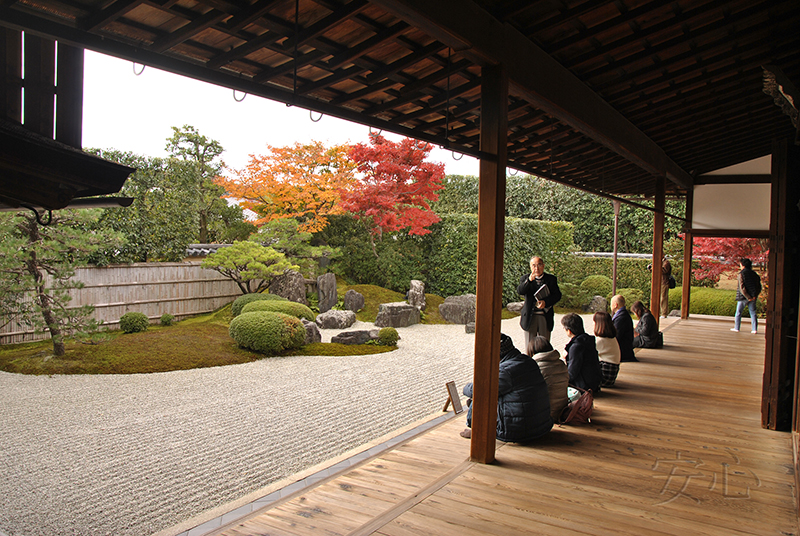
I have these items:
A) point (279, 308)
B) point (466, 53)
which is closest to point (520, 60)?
point (466, 53)

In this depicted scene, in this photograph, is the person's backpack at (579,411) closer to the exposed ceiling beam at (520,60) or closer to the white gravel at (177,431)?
the white gravel at (177,431)

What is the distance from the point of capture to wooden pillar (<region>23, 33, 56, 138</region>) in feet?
9.11

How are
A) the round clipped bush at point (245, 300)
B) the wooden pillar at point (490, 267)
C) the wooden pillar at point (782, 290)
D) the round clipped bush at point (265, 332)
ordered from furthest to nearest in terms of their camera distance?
the round clipped bush at point (245, 300) → the round clipped bush at point (265, 332) → the wooden pillar at point (782, 290) → the wooden pillar at point (490, 267)

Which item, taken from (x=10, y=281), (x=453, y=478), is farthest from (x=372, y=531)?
(x=10, y=281)

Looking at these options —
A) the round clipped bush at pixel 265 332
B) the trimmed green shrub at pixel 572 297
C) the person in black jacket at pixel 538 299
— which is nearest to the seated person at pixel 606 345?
the person in black jacket at pixel 538 299

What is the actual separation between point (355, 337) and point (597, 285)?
8535 millimetres

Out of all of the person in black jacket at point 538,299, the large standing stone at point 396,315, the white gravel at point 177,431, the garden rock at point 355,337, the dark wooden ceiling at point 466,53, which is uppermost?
the dark wooden ceiling at point 466,53

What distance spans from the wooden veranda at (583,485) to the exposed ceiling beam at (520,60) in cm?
240

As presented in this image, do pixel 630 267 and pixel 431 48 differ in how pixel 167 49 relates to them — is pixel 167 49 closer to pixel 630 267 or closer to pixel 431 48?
pixel 431 48

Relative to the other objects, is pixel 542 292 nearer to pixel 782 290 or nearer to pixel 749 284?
pixel 782 290

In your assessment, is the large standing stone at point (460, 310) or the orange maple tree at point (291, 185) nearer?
the large standing stone at point (460, 310)

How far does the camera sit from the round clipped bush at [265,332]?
8867 millimetres

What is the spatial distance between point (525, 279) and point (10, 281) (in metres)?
6.87

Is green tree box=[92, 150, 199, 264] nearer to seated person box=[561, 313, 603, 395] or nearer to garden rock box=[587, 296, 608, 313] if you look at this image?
seated person box=[561, 313, 603, 395]
